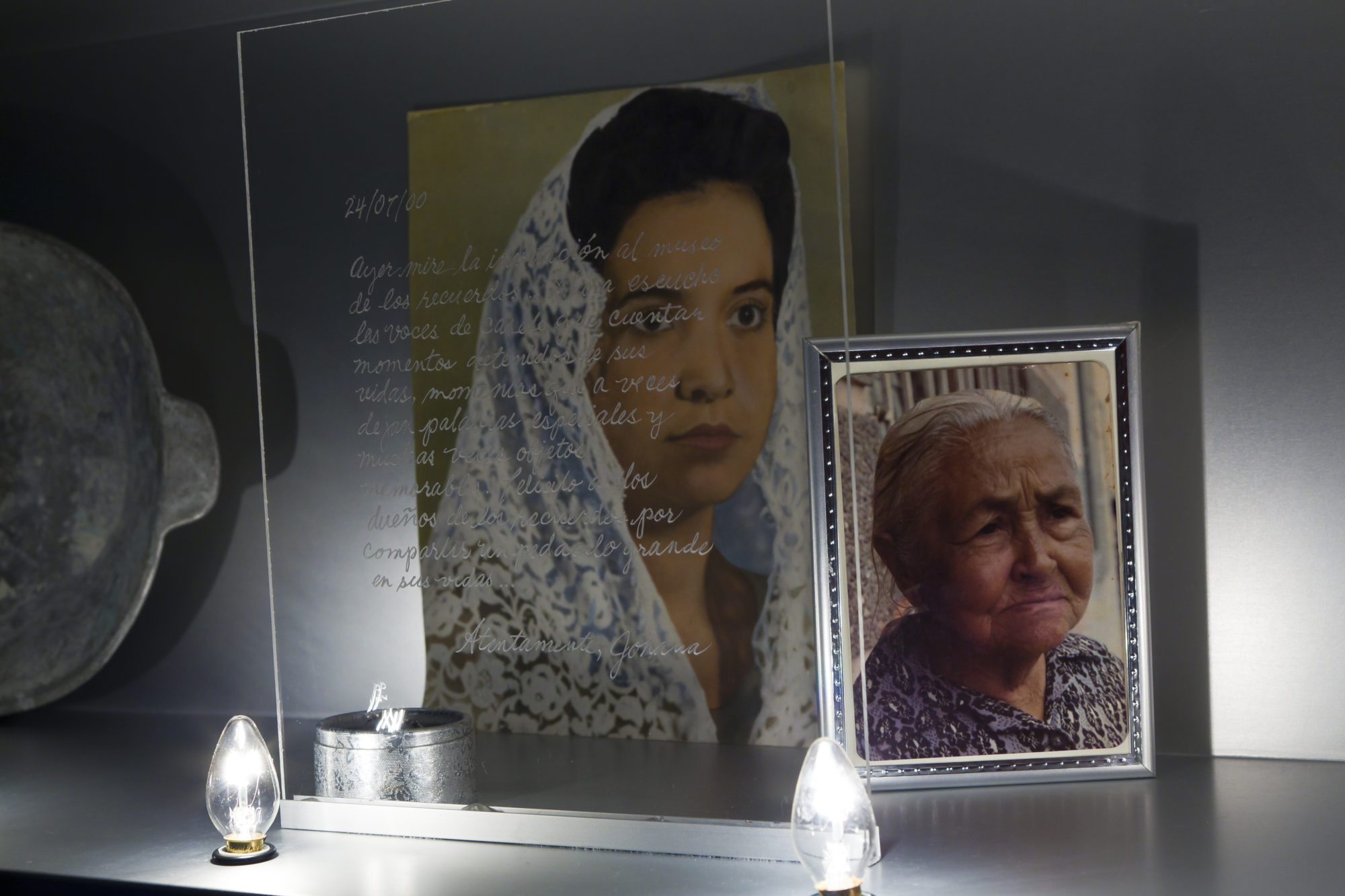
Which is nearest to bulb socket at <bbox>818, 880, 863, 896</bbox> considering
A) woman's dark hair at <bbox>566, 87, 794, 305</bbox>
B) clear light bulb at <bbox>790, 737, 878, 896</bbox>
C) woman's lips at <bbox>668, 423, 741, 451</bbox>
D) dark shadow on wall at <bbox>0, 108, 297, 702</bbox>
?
clear light bulb at <bbox>790, 737, 878, 896</bbox>

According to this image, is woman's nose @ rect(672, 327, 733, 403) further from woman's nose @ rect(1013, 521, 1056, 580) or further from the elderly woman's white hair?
woman's nose @ rect(1013, 521, 1056, 580)

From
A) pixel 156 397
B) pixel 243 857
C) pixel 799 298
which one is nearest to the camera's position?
pixel 243 857

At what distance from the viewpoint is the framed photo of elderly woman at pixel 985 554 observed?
1020 mm

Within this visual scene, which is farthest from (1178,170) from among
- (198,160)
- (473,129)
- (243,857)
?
(198,160)

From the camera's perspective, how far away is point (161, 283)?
1.45 metres

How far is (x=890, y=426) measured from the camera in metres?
1.06

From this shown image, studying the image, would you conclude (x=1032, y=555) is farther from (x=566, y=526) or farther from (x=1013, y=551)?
(x=566, y=526)

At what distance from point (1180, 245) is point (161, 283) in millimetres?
1178

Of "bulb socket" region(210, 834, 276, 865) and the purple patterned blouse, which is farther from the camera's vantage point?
the purple patterned blouse

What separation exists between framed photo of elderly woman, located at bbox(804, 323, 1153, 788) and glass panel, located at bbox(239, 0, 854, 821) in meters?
0.05

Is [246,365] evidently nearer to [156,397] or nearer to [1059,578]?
[156,397]

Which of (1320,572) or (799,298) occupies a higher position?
(799,298)

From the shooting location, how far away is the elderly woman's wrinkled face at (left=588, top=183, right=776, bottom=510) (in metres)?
0.95

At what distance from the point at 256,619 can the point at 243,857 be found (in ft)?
1.79
